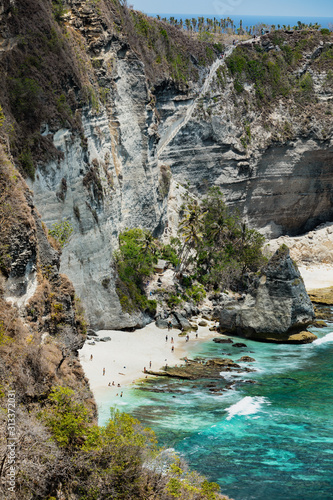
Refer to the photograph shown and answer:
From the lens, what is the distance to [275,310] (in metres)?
54.7

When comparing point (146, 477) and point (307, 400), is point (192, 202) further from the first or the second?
point (146, 477)

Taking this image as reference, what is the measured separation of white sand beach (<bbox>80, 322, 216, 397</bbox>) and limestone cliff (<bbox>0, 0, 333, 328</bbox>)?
6.24ft

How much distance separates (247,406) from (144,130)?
35.1 meters

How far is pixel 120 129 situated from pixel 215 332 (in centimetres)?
2289

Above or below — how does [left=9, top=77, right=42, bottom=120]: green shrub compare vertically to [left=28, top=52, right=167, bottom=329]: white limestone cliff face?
above

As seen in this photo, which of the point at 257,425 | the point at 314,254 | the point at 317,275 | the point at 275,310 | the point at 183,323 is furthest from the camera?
the point at 314,254

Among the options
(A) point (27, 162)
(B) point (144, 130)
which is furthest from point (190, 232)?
(A) point (27, 162)

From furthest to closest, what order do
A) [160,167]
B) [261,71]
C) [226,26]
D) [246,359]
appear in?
[226,26] → [261,71] → [160,167] → [246,359]

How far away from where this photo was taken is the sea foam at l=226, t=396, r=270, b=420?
37812 millimetres

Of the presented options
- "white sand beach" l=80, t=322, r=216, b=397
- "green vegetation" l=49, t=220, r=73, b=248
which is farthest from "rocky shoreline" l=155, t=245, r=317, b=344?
"green vegetation" l=49, t=220, r=73, b=248

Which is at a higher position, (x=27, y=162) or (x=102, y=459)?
(x=27, y=162)

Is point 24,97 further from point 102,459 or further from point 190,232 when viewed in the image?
point 102,459

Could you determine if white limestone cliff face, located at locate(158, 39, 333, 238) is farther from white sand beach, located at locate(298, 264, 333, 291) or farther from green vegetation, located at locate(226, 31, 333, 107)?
white sand beach, located at locate(298, 264, 333, 291)

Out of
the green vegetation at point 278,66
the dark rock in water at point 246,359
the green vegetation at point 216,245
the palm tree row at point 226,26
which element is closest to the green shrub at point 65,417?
the dark rock in water at point 246,359
